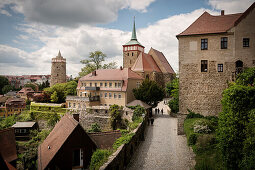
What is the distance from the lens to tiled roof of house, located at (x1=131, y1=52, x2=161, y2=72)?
44.6 meters

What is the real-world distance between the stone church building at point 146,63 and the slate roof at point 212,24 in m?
26.2

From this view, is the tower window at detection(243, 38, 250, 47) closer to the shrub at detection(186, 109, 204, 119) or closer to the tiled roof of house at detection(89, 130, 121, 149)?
the shrub at detection(186, 109, 204, 119)

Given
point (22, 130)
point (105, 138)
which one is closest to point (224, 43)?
point (105, 138)

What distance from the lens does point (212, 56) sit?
659 inches

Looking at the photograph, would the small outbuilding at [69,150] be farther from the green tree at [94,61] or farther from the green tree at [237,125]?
the green tree at [94,61]

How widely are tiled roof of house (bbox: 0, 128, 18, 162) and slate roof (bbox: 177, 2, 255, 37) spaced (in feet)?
64.3

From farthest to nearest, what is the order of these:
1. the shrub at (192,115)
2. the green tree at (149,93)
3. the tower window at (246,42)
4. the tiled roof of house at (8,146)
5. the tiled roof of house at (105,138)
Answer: the green tree at (149,93)
the shrub at (192,115)
the tiled roof of house at (8,146)
the tower window at (246,42)
the tiled roof of house at (105,138)

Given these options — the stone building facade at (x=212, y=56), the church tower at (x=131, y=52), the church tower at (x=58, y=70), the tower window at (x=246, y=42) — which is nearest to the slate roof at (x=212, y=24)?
the stone building facade at (x=212, y=56)

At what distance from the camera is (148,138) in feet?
55.8

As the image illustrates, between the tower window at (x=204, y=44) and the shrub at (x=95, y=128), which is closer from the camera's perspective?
the tower window at (x=204, y=44)

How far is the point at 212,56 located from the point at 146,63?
98.5ft

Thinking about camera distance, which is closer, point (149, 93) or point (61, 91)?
point (149, 93)

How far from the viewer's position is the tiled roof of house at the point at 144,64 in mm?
44609

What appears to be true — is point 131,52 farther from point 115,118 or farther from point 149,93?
point 115,118
